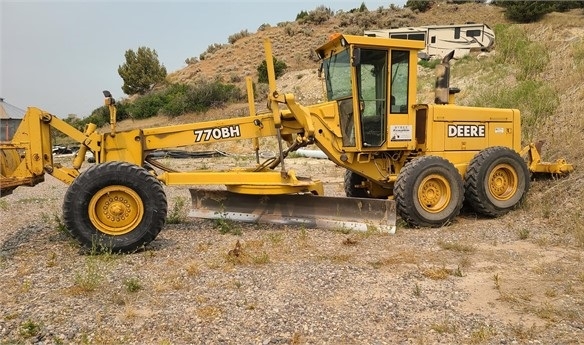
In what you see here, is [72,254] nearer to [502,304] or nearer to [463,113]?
[502,304]

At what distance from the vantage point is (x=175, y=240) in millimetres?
6809

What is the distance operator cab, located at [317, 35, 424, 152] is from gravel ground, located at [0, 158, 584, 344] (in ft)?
5.25

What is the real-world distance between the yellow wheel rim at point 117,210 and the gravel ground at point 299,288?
391mm

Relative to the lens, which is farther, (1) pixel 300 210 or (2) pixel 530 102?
(2) pixel 530 102

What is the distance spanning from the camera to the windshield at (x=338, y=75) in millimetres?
7785

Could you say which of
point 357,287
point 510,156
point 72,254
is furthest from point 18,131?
point 510,156

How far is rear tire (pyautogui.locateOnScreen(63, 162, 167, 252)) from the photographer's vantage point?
5922 millimetres

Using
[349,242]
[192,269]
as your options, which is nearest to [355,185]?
[349,242]

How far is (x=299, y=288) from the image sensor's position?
15.8 ft

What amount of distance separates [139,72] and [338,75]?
1768 inches

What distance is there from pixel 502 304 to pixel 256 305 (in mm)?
2140

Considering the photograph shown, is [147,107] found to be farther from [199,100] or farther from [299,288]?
[299,288]

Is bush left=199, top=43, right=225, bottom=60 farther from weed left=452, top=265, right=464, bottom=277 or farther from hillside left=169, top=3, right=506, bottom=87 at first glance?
weed left=452, top=265, right=464, bottom=277

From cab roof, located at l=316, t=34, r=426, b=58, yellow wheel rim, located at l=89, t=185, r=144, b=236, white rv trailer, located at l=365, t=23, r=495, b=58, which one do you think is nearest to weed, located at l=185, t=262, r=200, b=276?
yellow wheel rim, located at l=89, t=185, r=144, b=236
